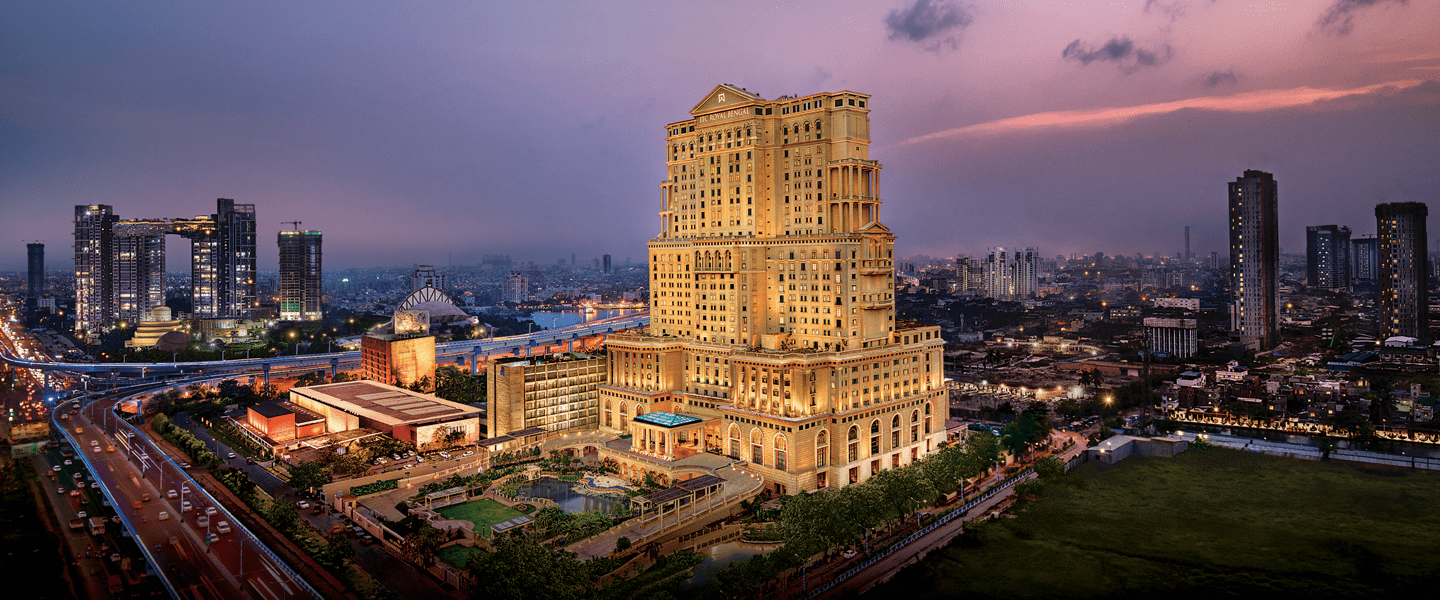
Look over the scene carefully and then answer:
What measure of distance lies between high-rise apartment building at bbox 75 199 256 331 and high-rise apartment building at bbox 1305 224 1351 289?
177427 mm

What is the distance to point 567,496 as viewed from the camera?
4612 cm

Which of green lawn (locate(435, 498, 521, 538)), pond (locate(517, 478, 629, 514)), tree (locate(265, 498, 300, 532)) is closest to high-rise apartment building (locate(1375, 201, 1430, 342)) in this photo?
pond (locate(517, 478, 629, 514))

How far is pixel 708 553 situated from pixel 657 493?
4.28 m

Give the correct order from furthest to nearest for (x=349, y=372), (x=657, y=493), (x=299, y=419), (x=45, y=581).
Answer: (x=349, y=372)
(x=299, y=419)
(x=657, y=493)
(x=45, y=581)

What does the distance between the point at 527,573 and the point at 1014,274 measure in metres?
152

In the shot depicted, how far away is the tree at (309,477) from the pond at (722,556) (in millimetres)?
23740

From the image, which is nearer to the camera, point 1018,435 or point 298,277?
point 1018,435

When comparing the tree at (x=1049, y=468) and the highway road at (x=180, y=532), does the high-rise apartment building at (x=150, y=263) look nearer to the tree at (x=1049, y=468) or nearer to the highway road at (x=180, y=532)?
the highway road at (x=180, y=532)

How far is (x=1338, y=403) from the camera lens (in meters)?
67.3

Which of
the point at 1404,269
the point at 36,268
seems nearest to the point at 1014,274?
the point at 1404,269

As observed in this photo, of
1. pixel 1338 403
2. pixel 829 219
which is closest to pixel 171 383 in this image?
pixel 829 219

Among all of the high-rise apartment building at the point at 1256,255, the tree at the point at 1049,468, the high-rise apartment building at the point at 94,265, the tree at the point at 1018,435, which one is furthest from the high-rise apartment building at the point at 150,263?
the high-rise apartment building at the point at 1256,255

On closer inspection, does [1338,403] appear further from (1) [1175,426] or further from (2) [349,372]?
(2) [349,372]

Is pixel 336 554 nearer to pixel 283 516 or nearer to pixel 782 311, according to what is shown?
pixel 283 516
